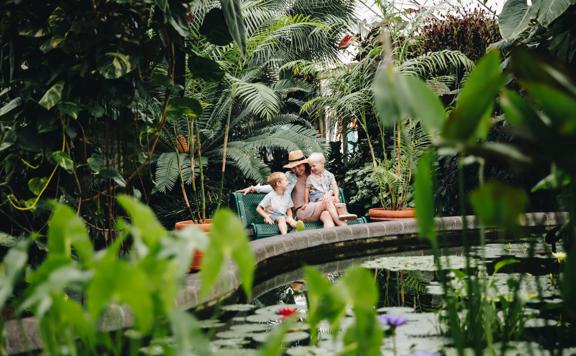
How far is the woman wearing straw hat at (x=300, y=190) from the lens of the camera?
6109mm

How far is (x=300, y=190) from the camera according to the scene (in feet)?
20.9

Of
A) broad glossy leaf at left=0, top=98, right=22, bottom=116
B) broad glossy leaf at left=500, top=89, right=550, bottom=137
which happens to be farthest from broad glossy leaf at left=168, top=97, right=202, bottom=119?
broad glossy leaf at left=500, top=89, right=550, bottom=137

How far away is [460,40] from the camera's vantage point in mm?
8656

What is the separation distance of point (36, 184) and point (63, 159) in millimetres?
204

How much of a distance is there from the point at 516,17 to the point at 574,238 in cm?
340

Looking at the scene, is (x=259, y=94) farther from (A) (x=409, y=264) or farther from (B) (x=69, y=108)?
(B) (x=69, y=108)

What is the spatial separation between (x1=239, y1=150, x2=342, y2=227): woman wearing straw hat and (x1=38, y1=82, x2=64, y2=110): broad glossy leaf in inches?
158

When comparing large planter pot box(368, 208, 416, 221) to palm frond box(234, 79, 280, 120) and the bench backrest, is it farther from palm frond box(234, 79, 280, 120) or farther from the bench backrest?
palm frond box(234, 79, 280, 120)

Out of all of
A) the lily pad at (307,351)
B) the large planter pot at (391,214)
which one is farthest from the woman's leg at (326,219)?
the lily pad at (307,351)

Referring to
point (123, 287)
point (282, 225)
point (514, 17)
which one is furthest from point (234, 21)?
point (282, 225)

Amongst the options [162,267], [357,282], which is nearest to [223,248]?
[162,267]

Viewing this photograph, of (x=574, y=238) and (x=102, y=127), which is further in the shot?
(x=102, y=127)

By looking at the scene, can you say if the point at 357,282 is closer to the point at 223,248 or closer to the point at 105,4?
the point at 223,248

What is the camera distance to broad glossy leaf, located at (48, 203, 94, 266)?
37.0 inches
